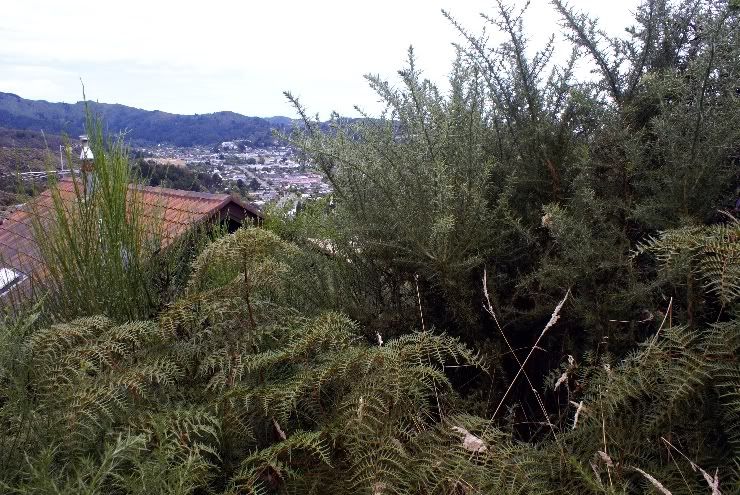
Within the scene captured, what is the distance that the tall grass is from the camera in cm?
277

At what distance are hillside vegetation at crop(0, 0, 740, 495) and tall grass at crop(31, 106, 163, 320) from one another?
0.08ft

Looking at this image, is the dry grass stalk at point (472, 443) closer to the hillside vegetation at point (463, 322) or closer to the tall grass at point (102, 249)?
the hillside vegetation at point (463, 322)

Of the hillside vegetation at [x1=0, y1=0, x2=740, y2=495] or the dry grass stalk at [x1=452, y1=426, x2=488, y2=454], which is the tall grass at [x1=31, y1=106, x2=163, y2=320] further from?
the dry grass stalk at [x1=452, y1=426, x2=488, y2=454]

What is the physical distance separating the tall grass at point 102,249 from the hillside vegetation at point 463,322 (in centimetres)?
3

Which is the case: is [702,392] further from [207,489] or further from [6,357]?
[6,357]

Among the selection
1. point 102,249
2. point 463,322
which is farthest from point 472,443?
point 102,249

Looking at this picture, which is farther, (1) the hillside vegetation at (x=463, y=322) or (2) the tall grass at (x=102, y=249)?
(2) the tall grass at (x=102, y=249)

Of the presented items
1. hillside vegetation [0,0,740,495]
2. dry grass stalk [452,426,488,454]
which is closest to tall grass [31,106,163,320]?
hillside vegetation [0,0,740,495]

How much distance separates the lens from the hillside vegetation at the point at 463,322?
1302 millimetres

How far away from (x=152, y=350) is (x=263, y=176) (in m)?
7.77

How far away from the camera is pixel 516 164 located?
2186mm

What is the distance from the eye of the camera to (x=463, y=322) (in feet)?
6.48

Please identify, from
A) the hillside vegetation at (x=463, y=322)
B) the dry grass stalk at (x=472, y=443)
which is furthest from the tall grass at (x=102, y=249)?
the dry grass stalk at (x=472, y=443)

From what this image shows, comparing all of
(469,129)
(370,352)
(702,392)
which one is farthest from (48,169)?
(702,392)
